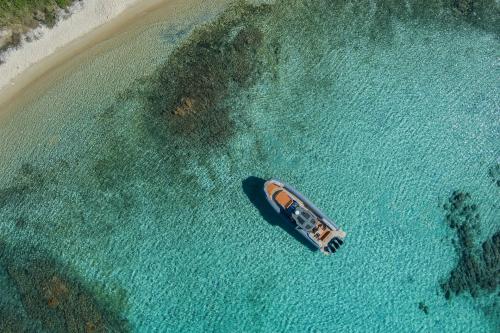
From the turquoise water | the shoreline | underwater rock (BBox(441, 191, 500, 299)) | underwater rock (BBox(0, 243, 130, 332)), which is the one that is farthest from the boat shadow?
the shoreline

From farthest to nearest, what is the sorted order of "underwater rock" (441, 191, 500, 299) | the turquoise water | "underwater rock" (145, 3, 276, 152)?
1. "underwater rock" (145, 3, 276, 152)
2. "underwater rock" (441, 191, 500, 299)
3. the turquoise water

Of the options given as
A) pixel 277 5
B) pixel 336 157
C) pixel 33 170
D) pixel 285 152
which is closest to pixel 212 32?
pixel 277 5

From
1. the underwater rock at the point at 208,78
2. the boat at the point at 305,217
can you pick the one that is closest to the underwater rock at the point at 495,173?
the boat at the point at 305,217

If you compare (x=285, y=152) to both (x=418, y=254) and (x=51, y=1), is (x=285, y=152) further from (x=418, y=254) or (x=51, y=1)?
(x=51, y=1)

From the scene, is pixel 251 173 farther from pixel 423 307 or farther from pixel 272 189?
pixel 423 307

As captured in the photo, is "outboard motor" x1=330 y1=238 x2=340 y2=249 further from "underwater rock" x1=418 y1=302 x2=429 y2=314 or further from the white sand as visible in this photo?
the white sand
